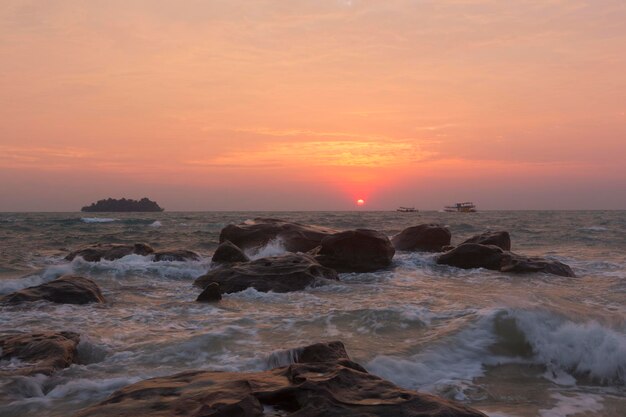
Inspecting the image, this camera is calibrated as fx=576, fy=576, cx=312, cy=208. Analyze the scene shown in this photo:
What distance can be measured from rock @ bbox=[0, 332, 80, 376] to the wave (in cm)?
344

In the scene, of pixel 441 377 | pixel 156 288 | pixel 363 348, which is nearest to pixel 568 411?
pixel 441 377

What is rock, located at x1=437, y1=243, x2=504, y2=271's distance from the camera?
16469 millimetres

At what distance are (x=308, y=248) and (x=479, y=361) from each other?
39.5ft

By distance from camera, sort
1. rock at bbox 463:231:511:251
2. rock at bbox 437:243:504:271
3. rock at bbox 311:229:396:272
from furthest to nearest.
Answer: rock at bbox 463:231:511:251 → rock at bbox 437:243:504:271 → rock at bbox 311:229:396:272

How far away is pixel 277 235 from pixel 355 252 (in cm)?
385

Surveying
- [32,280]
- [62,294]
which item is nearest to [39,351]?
[62,294]

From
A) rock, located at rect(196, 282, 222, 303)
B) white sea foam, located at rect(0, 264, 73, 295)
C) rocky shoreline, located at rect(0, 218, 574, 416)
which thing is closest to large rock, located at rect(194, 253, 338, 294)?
rocky shoreline, located at rect(0, 218, 574, 416)

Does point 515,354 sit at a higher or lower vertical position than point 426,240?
lower

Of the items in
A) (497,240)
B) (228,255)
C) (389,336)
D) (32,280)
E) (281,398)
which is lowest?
(32,280)

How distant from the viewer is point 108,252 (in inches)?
738

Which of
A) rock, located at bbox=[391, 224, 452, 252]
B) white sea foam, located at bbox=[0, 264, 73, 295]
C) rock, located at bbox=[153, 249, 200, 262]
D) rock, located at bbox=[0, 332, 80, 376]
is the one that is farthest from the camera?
rock, located at bbox=[391, 224, 452, 252]

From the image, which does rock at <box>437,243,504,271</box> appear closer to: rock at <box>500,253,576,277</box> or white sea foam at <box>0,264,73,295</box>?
rock at <box>500,253,576,277</box>

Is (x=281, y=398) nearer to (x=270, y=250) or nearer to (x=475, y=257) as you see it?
(x=475, y=257)

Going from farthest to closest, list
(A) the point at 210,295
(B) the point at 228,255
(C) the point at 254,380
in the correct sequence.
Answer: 1. (B) the point at 228,255
2. (A) the point at 210,295
3. (C) the point at 254,380
